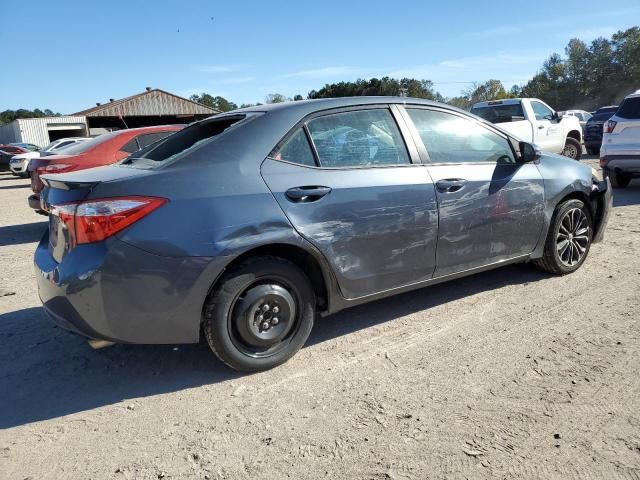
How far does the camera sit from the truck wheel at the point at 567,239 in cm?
454

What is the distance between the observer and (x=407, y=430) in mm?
2549

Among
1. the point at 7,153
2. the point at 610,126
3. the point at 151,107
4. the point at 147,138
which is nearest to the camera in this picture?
the point at 147,138

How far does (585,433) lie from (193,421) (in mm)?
2018

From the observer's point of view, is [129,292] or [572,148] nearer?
[129,292]

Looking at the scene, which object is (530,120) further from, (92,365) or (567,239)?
(92,365)

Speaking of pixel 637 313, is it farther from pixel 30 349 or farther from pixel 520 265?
pixel 30 349

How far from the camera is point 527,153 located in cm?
429

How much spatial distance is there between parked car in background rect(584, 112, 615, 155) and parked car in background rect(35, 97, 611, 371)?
49.2ft

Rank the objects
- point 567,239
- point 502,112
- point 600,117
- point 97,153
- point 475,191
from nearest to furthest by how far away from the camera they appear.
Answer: point 475,191, point 567,239, point 97,153, point 502,112, point 600,117

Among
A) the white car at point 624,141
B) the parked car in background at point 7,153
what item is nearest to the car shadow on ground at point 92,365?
the white car at point 624,141

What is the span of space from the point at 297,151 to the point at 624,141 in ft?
26.3

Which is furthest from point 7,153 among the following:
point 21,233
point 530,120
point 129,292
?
point 129,292

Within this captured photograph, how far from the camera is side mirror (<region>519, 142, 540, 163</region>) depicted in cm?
429

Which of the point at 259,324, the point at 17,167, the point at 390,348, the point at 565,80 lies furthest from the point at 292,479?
the point at 565,80
